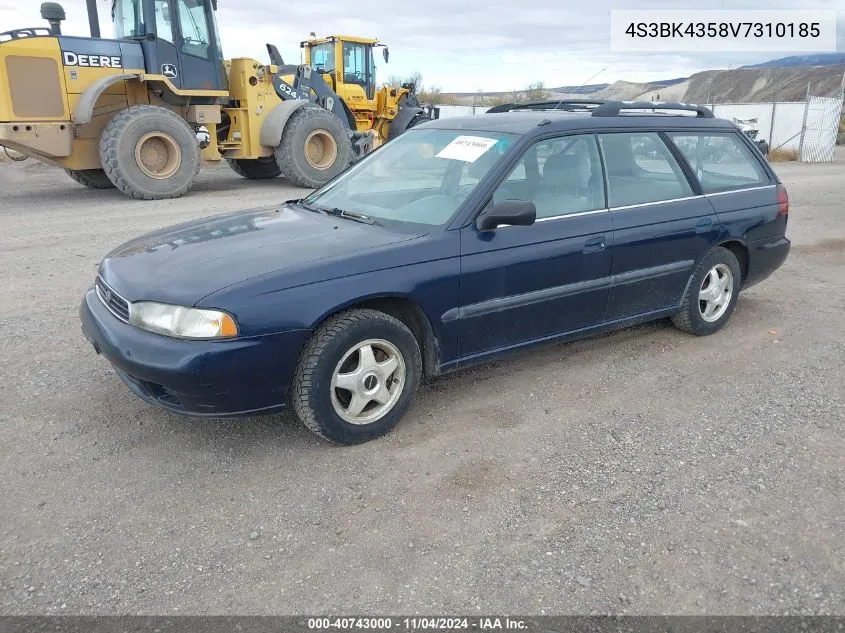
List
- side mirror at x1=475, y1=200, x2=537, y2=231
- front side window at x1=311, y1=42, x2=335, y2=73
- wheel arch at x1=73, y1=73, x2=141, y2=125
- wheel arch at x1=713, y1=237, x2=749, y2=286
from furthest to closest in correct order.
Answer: front side window at x1=311, y1=42, x2=335, y2=73
wheel arch at x1=73, y1=73, x2=141, y2=125
wheel arch at x1=713, y1=237, x2=749, y2=286
side mirror at x1=475, y1=200, x2=537, y2=231

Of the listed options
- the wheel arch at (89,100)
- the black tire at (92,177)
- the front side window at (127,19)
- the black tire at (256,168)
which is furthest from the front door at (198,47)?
the black tire at (256,168)

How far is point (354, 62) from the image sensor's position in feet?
51.8

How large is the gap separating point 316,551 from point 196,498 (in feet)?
2.15

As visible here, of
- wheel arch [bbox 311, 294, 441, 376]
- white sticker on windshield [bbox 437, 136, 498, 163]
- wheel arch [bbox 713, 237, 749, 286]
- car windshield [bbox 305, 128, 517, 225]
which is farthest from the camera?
wheel arch [bbox 713, 237, 749, 286]

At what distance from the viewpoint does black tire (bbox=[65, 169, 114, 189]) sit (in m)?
12.2

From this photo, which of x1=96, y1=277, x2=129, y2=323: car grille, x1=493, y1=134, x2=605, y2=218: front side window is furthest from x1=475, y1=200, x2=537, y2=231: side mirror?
x1=96, y1=277, x2=129, y2=323: car grille

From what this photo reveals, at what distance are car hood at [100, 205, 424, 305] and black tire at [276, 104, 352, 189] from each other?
8879 mm

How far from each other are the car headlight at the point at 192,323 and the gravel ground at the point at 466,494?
0.67 m

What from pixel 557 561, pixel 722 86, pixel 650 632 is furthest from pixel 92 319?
pixel 722 86

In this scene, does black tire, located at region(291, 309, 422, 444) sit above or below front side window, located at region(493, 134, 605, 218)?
below

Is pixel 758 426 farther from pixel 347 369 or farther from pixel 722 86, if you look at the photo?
pixel 722 86

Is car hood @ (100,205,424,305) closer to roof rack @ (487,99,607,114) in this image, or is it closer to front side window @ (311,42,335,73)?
roof rack @ (487,99,607,114)

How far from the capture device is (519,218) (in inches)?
138

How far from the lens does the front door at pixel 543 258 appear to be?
3.63 m
